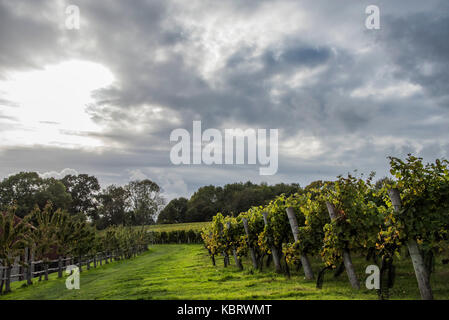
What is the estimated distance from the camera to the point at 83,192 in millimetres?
86250

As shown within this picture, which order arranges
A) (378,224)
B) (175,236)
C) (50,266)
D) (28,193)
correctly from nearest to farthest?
(378,224) < (50,266) < (28,193) < (175,236)

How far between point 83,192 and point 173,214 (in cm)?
3041

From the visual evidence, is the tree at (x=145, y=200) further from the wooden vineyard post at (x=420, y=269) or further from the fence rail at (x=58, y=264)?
the wooden vineyard post at (x=420, y=269)

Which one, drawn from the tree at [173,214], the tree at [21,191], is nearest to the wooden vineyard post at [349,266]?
the tree at [21,191]

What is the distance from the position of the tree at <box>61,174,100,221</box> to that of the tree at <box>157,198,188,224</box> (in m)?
23.6

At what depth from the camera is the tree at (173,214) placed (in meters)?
105

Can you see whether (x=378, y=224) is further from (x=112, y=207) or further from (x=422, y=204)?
(x=112, y=207)

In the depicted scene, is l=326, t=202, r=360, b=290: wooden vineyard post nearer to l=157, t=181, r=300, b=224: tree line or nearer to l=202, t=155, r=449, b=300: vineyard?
l=202, t=155, r=449, b=300: vineyard

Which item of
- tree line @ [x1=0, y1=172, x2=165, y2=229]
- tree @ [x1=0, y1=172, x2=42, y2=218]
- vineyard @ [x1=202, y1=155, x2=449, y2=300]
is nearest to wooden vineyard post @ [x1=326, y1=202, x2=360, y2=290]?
vineyard @ [x1=202, y1=155, x2=449, y2=300]

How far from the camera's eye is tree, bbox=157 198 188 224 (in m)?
105

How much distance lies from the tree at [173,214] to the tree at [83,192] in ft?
77.4

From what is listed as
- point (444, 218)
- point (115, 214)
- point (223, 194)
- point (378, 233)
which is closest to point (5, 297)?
point (378, 233)

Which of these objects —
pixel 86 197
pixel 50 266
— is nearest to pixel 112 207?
pixel 86 197
